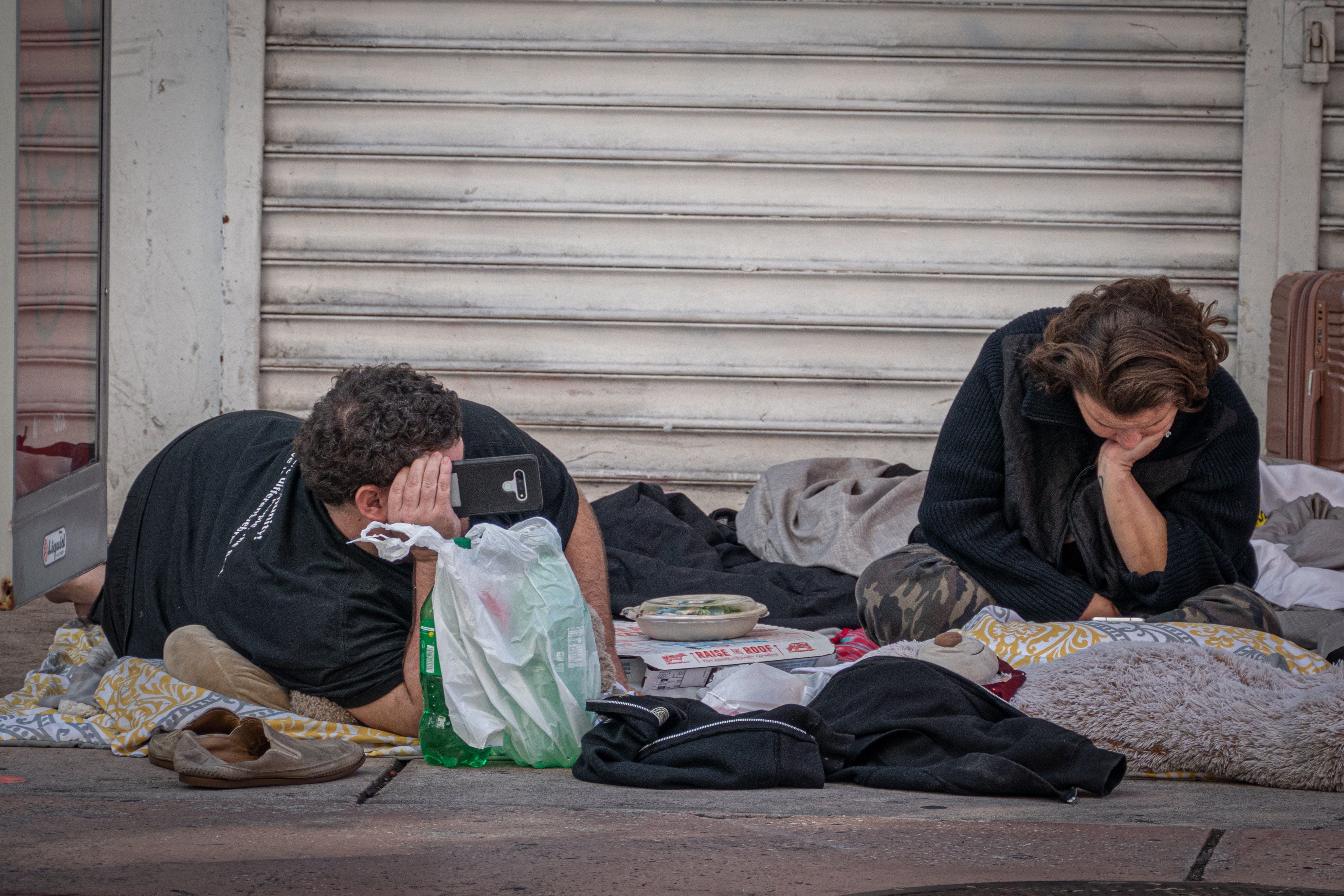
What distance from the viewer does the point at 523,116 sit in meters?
5.30

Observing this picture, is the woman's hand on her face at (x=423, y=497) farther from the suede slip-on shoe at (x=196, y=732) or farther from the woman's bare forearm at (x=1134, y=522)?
the woman's bare forearm at (x=1134, y=522)

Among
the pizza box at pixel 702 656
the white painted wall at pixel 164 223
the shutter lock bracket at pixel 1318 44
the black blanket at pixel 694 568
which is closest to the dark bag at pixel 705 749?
the pizza box at pixel 702 656

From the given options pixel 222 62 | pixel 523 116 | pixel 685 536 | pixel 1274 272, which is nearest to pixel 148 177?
pixel 222 62

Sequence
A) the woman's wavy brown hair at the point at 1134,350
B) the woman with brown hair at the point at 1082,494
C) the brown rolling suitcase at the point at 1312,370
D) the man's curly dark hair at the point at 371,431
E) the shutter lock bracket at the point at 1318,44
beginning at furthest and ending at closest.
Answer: the shutter lock bracket at the point at 1318,44 → the brown rolling suitcase at the point at 1312,370 → the woman with brown hair at the point at 1082,494 → the woman's wavy brown hair at the point at 1134,350 → the man's curly dark hair at the point at 371,431

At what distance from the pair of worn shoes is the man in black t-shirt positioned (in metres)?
0.16

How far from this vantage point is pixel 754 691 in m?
2.50

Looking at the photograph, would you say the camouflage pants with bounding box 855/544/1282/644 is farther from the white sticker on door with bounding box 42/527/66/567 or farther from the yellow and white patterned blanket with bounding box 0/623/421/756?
the white sticker on door with bounding box 42/527/66/567

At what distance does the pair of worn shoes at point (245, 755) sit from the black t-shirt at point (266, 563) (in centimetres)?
17

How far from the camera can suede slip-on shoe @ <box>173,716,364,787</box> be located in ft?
6.92

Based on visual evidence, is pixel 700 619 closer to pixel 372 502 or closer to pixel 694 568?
pixel 372 502

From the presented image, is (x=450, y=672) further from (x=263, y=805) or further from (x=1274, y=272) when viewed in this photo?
(x=1274, y=272)

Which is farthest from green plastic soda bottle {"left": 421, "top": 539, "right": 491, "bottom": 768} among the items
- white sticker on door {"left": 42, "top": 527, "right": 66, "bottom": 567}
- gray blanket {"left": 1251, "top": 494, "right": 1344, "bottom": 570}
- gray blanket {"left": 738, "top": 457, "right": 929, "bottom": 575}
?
gray blanket {"left": 1251, "top": 494, "right": 1344, "bottom": 570}

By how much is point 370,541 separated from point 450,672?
0.30 meters

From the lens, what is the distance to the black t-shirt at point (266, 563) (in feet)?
7.93
